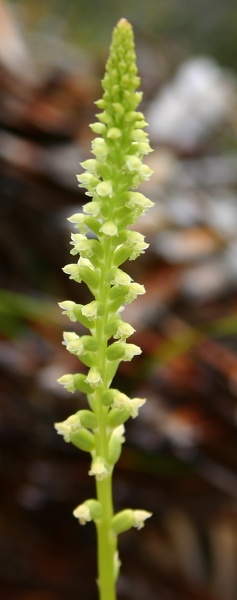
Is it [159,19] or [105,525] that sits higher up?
[159,19]

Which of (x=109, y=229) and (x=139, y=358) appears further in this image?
Answer: (x=139, y=358)

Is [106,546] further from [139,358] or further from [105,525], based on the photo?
[139,358]

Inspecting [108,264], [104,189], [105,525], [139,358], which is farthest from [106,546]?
[139,358]

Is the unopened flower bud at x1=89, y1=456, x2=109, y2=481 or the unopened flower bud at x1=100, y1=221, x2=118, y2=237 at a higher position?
the unopened flower bud at x1=100, y1=221, x2=118, y2=237

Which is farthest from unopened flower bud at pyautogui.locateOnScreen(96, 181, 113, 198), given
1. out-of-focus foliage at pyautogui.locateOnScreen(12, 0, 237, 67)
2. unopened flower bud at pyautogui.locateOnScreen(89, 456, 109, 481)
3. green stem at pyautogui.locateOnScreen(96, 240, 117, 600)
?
out-of-focus foliage at pyautogui.locateOnScreen(12, 0, 237, 67)

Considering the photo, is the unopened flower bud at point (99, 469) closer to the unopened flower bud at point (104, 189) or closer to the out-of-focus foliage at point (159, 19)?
the unopened flower bud at point (104, 189)

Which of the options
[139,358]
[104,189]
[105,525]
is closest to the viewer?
[104,189]

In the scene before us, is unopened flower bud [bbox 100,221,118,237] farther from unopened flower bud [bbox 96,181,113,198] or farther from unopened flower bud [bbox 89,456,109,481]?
unopened flower bud [bbox 89,456,109,481]
